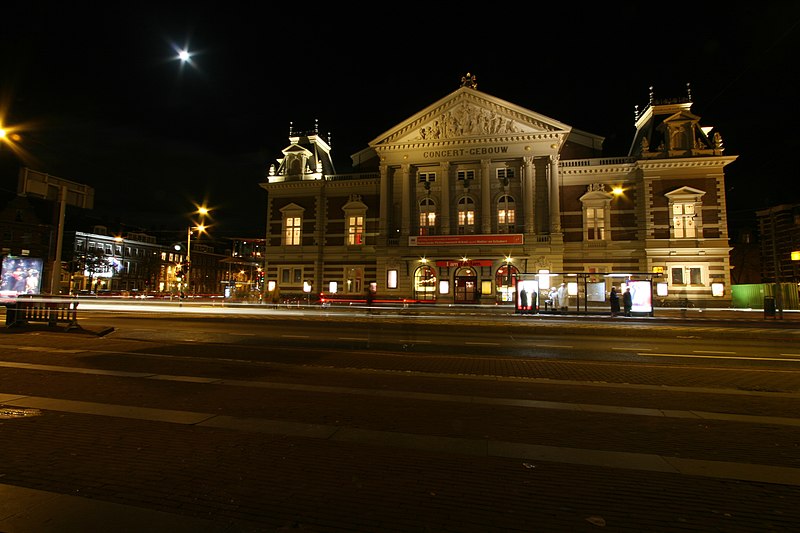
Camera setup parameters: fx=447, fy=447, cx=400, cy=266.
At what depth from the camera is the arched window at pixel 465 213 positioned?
43.8m

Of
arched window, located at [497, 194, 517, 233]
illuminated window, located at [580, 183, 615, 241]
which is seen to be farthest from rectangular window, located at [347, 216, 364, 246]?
illuminated window, located at [580, 183, 615, 241]

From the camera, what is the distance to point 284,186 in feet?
163

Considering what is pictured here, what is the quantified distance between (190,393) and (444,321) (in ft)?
56.9

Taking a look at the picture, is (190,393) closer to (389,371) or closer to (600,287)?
(389,371)

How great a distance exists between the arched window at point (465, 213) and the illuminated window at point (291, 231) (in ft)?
58.0

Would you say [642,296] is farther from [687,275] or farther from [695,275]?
[695,275]

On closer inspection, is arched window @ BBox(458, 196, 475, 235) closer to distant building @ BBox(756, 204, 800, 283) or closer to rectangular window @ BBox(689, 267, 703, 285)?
rectangular window @ BBox(689, 267, 703, 285)

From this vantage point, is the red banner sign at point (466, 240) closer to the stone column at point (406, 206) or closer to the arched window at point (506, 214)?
the stone column at point (406, 206)

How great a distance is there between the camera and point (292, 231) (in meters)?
49.4

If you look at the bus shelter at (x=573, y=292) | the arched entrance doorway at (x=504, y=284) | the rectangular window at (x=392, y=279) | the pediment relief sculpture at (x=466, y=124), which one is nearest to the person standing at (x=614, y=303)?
the bus shelter at (x=573, y=292)

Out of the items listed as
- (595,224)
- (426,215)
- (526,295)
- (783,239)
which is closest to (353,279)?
(426,215)

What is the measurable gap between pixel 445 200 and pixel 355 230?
408 inches

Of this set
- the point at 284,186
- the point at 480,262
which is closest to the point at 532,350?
the point at 480,262

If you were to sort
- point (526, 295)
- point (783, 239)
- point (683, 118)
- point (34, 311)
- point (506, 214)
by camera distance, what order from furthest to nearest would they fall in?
1. point (783, 239)
2. point (506, 214)
3. point (683, 118)
4. point (526, 295)
5. point (34, 311)
